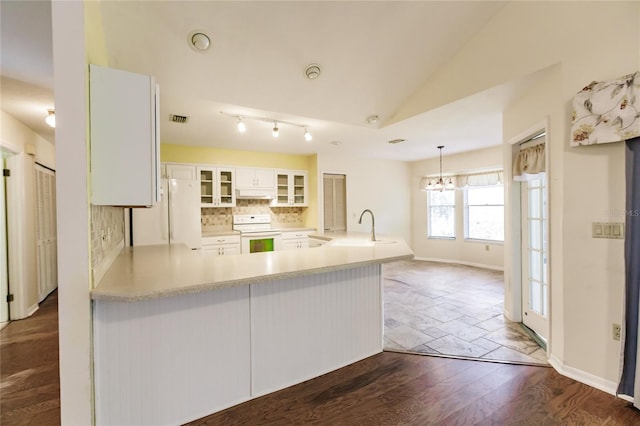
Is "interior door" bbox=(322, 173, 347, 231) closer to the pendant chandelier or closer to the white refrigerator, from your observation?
the pendant chandelier

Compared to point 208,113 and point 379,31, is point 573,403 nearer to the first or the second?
point 379,31

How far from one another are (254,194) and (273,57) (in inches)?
120

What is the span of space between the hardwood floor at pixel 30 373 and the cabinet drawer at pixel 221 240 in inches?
79.3

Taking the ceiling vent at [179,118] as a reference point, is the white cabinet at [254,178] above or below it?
below

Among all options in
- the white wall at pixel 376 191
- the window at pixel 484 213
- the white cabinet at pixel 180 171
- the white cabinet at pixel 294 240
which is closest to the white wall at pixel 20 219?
the white cabinet at pixel 180 171

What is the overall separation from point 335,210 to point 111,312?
4840 millimetres

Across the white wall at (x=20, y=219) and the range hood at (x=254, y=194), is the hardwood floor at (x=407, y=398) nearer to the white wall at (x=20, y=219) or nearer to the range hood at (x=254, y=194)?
the white wall at (x=20, y=219)

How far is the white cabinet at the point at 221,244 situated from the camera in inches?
187

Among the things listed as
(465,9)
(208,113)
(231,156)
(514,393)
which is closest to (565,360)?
(514,393)

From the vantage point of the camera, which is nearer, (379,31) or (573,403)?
(573,403)

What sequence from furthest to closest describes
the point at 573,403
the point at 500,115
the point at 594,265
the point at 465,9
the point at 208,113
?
the point at 500,115, the point at 208,113, the point at 465,9, the point at 594,265, the point at 573,403

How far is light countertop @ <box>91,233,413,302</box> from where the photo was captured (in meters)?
1.52

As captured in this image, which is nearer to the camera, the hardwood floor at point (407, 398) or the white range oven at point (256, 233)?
the hardwood floor at point (407, 398)

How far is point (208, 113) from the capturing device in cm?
336
